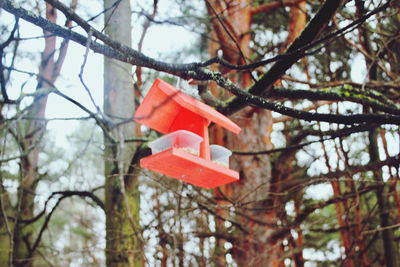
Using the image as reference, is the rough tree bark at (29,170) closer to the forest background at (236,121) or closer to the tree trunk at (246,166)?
the forest background at (236,121)

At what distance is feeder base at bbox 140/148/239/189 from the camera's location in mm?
2207

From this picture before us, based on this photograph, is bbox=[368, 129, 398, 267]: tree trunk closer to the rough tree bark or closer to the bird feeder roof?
the bird feeder roof

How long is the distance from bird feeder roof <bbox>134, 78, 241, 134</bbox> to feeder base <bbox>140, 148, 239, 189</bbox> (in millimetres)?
278

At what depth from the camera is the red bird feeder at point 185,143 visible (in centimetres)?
230

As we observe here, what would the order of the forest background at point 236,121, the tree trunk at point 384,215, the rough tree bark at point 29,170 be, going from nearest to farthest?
the forest background at point 236,121, the tree trunk at point 384,215, the rough tree bark at point 29,170

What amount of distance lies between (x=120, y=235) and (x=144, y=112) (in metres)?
1.44

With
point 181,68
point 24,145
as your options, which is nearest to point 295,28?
point 181,68

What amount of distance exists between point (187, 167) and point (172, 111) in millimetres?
592

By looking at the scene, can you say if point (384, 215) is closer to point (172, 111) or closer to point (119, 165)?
point (172, 111)

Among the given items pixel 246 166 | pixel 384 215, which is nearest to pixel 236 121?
pixel 246 166

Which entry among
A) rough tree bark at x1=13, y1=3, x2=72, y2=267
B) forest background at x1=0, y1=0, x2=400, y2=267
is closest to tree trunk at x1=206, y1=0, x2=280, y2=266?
forest background at x1=0, y1=0, x2=400, y2=267

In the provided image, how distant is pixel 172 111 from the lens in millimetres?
2775

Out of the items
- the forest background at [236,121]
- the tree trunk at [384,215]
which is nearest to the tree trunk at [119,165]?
the forest background at [236,121]

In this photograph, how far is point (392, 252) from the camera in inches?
162
